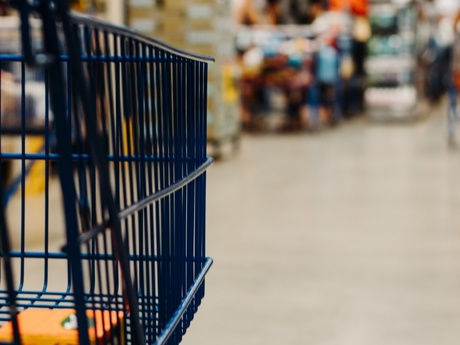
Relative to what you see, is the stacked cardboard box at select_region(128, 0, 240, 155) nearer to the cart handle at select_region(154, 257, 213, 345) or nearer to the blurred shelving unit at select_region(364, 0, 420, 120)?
the blurred shelving unit at select_region(364, 0, 420, 120)

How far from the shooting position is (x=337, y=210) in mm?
5926

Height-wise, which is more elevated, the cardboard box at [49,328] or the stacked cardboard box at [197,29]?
the stacked cardboard box at [197,29]

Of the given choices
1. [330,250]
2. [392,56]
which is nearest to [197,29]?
[330,250]

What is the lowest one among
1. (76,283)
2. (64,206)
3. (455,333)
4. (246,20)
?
(455,333)

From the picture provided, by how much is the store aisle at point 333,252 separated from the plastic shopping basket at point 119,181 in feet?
4.27

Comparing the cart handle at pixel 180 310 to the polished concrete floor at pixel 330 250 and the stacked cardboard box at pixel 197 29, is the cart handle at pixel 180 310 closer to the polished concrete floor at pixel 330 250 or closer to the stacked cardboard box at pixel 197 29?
the polished concrete floor at pixel 330 250

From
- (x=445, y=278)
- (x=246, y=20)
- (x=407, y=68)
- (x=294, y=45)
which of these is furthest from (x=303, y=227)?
(x=407, y=68)

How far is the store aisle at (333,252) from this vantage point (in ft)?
11.0

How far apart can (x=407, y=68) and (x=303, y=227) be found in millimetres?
8934

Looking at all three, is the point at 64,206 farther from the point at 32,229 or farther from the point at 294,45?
the point at 294,45

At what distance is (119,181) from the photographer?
1.83 m

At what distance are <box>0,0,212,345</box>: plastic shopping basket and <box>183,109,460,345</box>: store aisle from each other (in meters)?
1.30

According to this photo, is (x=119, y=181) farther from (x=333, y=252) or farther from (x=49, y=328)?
(x=333, y=252)

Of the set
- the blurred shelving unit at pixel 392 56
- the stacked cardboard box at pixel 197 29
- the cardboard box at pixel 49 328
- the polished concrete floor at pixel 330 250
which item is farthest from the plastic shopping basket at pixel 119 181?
the blurred shelving unit at pixel 392 56
